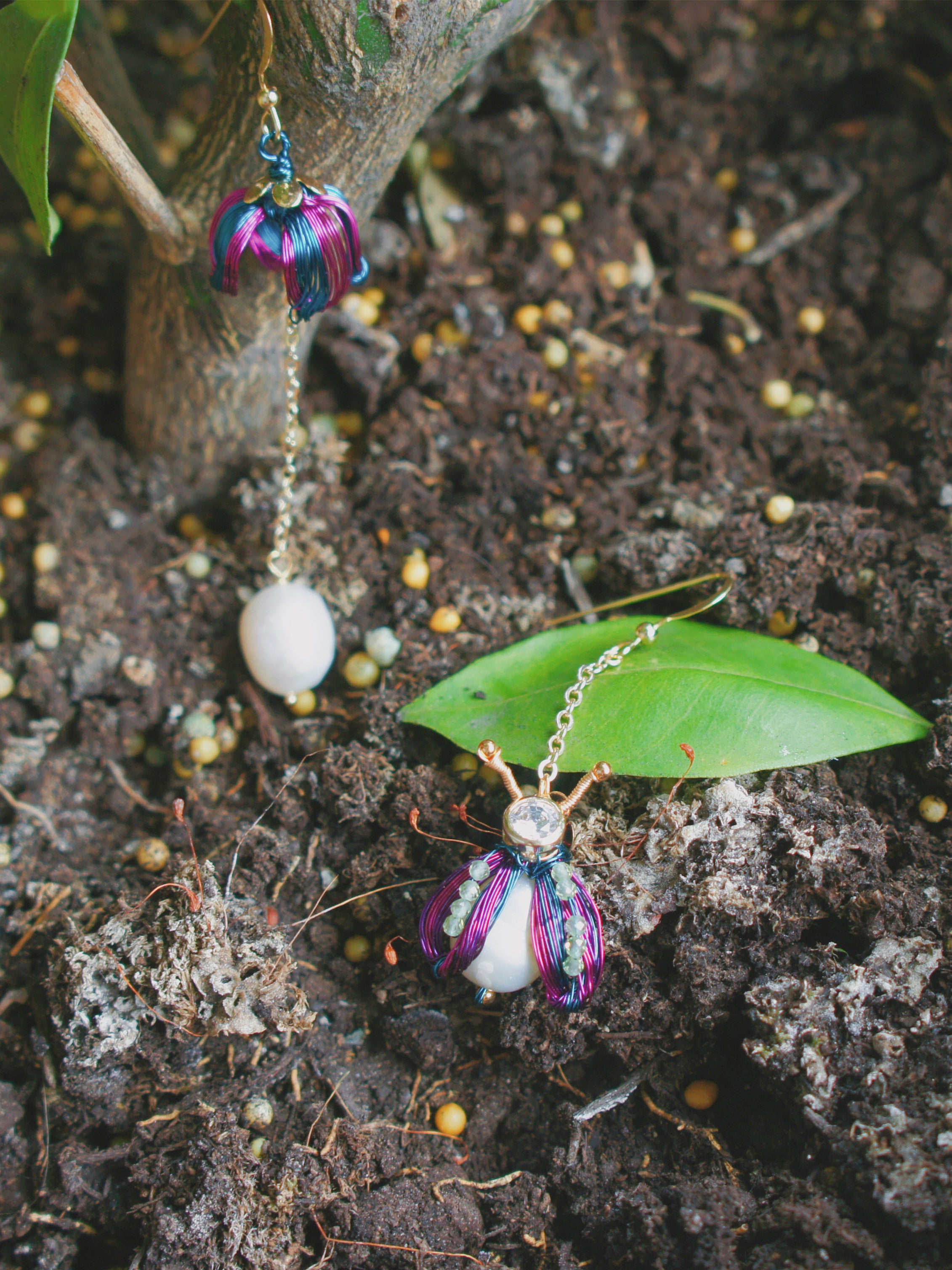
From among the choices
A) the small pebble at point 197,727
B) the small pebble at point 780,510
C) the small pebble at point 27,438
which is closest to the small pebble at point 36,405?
the small pebble at point 27,438

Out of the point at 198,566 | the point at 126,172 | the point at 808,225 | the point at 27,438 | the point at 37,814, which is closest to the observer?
the point at 126,172

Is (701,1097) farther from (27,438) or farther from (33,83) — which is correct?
(27,438)

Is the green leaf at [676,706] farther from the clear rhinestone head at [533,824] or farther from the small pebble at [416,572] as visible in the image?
the small pebble at [416,572]

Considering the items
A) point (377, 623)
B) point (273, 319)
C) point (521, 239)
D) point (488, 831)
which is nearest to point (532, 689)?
point (488, 831)

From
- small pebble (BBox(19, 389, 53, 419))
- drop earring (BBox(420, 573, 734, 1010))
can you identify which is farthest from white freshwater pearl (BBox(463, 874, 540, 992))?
small pebble (BBox(19, 389, 53, 419))

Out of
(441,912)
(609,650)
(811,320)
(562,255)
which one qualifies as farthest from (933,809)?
(562,255)

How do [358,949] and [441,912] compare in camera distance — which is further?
[358,949]

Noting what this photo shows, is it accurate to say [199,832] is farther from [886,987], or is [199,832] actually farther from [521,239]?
[521,239]

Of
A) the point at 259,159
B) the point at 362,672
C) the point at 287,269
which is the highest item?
the point at 259,159
